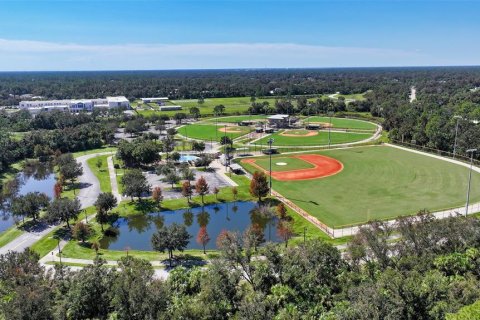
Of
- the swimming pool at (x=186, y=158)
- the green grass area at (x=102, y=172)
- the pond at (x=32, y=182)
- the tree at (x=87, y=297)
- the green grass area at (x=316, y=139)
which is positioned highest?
the tree at (x=87, y=297)

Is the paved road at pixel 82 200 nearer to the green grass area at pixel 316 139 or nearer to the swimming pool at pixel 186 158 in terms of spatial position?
the swimming pool at pixel 186 158

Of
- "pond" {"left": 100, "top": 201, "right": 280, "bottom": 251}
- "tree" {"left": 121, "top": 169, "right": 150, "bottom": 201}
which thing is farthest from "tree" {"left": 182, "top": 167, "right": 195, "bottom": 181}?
"pond" {"left": 100, "top": 201, "right": 280, "bottom": 251}

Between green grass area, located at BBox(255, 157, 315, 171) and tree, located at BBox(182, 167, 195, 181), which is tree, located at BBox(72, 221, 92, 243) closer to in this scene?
tree, located at BBox(182, 167, 195, 181)

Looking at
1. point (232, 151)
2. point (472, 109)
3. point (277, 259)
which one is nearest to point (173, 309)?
point (277, 259)

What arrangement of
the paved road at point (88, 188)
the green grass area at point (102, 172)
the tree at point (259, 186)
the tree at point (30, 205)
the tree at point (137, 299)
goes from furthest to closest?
the green grass area at point (102, 172) < the paved road at point (88, 188) < the tree at point (259, 186) < the tree at point (30, 205) < the tree at point (137, 299)

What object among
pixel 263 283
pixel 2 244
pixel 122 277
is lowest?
pixel 2 244

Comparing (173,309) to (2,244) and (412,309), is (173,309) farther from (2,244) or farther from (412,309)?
(2,244)

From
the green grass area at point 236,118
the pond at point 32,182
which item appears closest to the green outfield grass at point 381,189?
the pond at point 32,182
